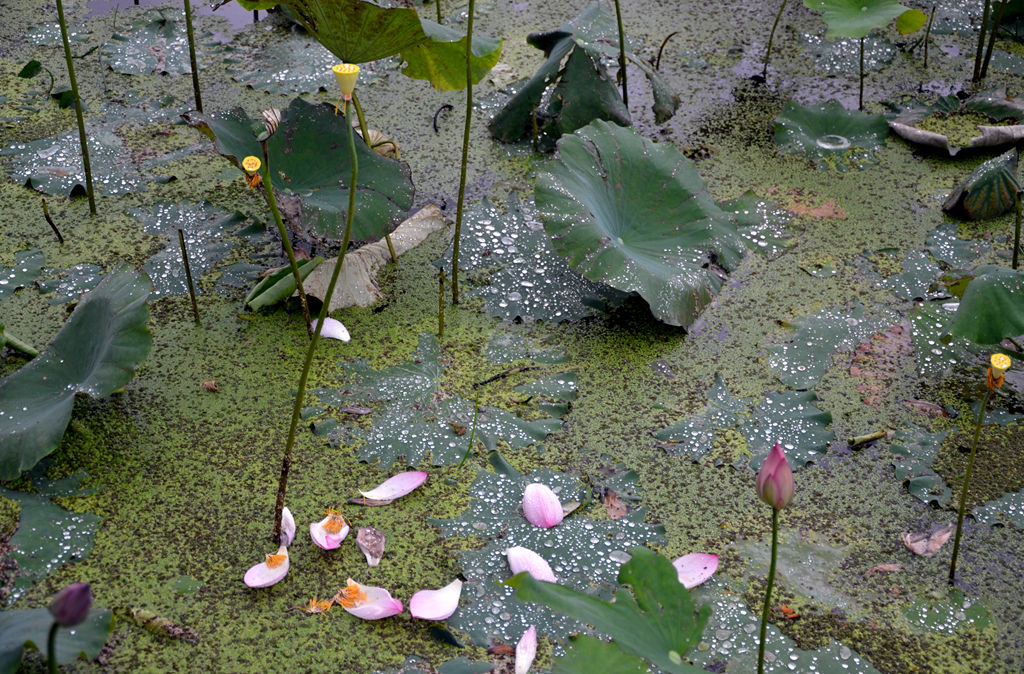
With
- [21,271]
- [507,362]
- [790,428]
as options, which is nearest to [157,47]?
[21,271]

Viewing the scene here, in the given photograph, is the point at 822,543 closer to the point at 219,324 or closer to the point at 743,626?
the point at 743,626

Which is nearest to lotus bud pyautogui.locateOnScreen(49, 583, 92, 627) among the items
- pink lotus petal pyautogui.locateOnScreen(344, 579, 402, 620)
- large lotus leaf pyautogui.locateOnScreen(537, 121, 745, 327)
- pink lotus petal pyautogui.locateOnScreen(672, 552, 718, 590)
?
pink lotus petal pyautogui.locateOnScreen(344, 579, 402, 620)

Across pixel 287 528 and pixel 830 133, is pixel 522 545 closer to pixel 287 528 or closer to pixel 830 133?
pixel 287 528

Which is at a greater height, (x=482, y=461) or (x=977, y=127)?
(x=977, y=127)

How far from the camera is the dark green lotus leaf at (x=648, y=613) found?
108 centimetres

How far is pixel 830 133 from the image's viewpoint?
2.50 metres

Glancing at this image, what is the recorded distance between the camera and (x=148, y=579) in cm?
147

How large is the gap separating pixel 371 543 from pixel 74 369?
607 mm

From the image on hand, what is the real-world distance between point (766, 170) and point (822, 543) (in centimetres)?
114

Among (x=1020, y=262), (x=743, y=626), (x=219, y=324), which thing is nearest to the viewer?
(x=743, y=626)

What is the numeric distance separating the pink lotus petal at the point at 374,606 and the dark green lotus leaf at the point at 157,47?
5.95 ft

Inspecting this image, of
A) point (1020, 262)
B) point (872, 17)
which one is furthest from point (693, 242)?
point (872, 17)

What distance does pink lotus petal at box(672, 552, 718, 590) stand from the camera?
1.48 metres

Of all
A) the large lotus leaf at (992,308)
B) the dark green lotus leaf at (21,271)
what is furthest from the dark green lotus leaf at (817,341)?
the dark green lotus leaf at (21,271)
